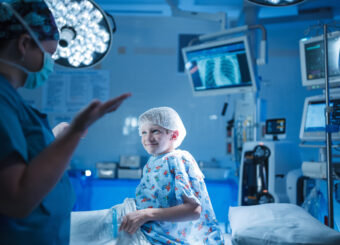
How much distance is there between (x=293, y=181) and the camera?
2.57 m

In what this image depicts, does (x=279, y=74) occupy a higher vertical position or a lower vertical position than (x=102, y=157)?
higher

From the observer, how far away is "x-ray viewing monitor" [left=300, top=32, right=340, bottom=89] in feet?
7.47

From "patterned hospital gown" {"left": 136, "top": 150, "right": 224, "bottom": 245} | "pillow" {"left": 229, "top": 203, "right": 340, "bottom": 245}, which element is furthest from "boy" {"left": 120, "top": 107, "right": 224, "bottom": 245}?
"pillow" {"left": 229, "top": 203, "right": 340, "bottom": 245}

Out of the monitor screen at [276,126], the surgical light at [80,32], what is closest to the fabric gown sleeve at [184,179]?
the surgical light at [80,32]

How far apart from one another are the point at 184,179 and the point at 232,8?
3.13 metres

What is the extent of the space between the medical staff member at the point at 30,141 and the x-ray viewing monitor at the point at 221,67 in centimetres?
215

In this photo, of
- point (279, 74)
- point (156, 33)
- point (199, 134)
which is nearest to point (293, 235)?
point (199, 134)

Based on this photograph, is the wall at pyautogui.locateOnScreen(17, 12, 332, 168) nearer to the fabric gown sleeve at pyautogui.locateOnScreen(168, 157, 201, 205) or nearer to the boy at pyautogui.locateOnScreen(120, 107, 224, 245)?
the boy at pyautogui.locateOnScreen(120, 107, 224, 245)

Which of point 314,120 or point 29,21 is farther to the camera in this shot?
point 314,120

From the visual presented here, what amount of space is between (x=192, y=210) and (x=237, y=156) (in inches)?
78.5

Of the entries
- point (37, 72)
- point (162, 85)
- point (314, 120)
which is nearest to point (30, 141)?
point (37, 72)

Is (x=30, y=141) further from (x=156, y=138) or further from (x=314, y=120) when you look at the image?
(x=314, y=120)

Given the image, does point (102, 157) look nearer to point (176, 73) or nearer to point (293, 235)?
point (176, 73)

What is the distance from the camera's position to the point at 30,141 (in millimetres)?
846
